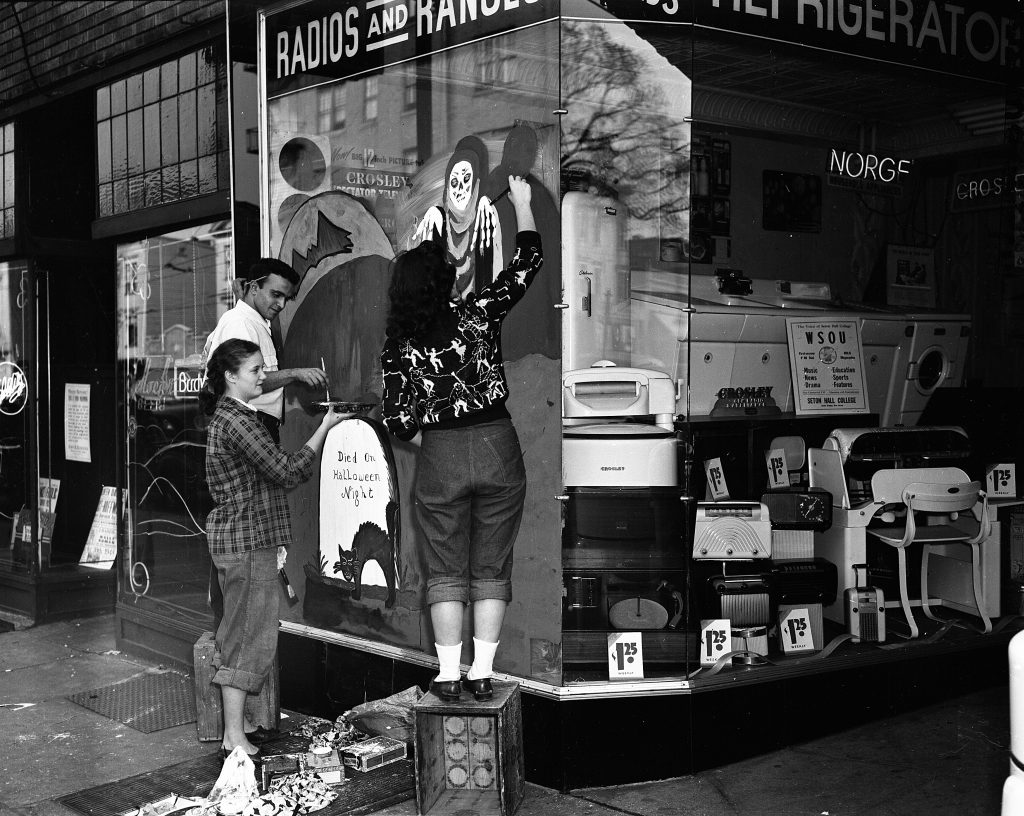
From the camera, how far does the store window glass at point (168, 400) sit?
7195 millimetres

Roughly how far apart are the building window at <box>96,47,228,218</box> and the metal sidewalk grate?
9.51 ft

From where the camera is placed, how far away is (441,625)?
4887 mm

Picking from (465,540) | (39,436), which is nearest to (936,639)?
(465,540)

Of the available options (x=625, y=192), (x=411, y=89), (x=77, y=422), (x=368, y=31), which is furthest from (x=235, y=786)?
(x=77, y=422)

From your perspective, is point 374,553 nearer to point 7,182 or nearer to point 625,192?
point 625,192

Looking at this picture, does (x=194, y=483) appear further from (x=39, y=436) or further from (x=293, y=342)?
(x=39, y=436)

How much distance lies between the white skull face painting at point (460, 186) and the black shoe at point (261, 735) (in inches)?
101

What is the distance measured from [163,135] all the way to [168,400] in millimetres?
1689

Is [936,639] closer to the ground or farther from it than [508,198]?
closer to the ground

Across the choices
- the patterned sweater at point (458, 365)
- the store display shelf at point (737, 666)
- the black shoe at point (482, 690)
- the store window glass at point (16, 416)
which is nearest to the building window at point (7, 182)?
the store window glass at point (16, 416)

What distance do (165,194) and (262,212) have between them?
145 centimetres

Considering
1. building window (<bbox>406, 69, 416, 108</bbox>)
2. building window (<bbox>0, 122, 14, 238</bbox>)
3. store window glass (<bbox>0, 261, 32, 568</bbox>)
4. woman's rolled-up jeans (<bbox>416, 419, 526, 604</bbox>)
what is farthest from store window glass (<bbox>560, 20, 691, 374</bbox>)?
building window (<bbox>0, 122, 14, 238</bbox>)

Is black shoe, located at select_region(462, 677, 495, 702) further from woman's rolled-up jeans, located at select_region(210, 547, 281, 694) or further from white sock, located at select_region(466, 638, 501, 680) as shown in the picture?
woman's rolled-up jeans, located at select_region(210, 547, 281, 694)

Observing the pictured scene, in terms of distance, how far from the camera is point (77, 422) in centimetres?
864
